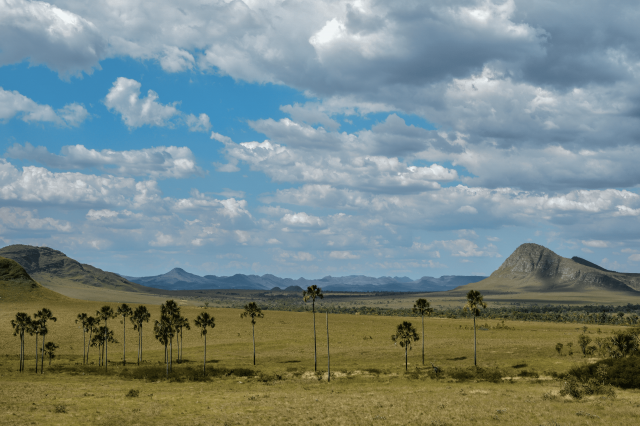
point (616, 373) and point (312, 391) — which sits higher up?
point (616, 373)

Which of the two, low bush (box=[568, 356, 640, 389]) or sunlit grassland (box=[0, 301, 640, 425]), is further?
low bush (box=[568, 356, 640, 389])

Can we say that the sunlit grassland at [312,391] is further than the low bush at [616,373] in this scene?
No

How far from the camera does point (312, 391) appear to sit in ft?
184

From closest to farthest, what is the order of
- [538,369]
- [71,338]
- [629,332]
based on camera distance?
[538,369]
[629,332]
[71,338]

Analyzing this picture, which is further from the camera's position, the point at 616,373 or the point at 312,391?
the point at 616,373

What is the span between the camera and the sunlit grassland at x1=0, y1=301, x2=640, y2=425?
40.7m

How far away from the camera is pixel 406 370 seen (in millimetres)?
69688

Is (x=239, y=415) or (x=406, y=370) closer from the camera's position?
(x=239, y=415)

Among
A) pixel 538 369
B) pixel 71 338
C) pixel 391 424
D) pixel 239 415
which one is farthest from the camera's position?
pixel 71 338

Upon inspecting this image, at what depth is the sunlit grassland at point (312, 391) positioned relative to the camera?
40.7 meters

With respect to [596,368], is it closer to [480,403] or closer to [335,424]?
[480,403]

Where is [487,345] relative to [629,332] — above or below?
below

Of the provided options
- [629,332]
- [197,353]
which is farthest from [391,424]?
[197,353]

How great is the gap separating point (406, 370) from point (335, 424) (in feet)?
108
